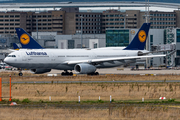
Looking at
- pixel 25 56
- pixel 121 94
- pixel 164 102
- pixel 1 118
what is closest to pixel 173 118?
pixel 164 102

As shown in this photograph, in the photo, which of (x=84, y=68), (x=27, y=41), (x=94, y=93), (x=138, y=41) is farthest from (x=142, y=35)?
(x=94, y=93)

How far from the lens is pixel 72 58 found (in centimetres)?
7506

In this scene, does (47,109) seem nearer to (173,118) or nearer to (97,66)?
(173,118)

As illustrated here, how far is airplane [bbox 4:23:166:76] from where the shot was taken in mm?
68250

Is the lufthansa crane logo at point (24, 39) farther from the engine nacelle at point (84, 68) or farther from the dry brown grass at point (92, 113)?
the dry brown grass at point (92, 113)

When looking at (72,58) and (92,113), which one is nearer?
(92,113)

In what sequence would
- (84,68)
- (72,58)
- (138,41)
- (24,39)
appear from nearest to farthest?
(84,68) < (72,58) < (138,41) < (24,39)

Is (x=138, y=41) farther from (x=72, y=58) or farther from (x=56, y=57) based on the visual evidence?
(x=56, y=57)

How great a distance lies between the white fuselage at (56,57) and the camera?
67.8 metres

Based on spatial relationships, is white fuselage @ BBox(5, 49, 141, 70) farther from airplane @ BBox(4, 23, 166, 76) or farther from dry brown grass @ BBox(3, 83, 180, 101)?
dry brown grass @ BBox(3, 83, 180, 101)

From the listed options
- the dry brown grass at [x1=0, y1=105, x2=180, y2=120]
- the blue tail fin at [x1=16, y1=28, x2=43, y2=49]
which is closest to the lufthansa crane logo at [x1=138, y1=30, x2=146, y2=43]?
the blue tail fin at [x1=16, y1=28, x2=43, y2=49]

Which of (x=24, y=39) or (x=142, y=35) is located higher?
(x=142, y=35)

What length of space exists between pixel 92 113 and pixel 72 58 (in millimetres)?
48238

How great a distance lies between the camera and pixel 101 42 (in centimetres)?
16750
